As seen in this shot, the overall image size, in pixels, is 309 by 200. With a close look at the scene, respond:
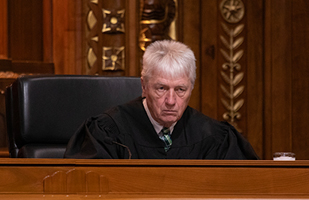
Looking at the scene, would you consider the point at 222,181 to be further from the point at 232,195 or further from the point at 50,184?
the point at 50,184

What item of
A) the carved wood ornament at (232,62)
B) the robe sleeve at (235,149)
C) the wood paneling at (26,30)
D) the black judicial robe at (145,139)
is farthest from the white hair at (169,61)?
the wood paneling at (26,30)

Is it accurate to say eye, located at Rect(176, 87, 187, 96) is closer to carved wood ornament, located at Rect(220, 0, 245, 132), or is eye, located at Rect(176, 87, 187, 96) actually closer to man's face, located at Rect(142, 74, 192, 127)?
man's face, located at Rect(142, 74, 192, 127)

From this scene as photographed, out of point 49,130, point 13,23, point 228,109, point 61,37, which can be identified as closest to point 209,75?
point 228,109

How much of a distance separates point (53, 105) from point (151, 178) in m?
1.26

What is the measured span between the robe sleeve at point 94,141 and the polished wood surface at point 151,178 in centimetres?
63

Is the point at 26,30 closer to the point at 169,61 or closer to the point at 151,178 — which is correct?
the point at 169,61

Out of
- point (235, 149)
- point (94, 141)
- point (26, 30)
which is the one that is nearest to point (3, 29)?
point (26, 30)

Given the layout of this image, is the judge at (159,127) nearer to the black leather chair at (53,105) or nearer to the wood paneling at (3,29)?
the black leather chair at (53,105)

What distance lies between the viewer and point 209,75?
4145 millimetres

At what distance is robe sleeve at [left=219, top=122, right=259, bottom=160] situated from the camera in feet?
7.66

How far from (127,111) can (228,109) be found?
6.37 feet

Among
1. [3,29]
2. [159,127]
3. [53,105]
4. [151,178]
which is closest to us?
[151,178]

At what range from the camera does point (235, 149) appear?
2.37 metres

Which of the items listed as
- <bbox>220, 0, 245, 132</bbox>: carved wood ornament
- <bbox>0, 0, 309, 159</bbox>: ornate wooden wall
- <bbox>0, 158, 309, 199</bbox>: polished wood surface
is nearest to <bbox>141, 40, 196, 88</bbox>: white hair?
<bbox>0, 158, 309, 199</bbox>: polished wood surface
